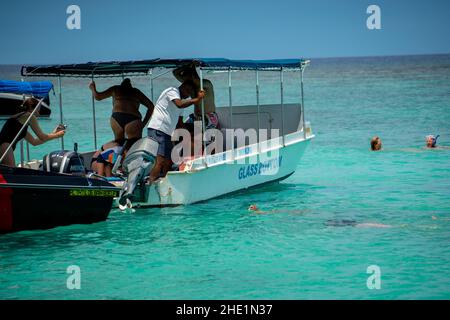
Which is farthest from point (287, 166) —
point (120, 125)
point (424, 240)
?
point (424, 240)

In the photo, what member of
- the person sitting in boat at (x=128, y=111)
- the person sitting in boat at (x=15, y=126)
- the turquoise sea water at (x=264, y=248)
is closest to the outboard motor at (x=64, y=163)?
the person sitting in boat at (x=15, y=126)

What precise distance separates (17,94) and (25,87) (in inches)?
30.7

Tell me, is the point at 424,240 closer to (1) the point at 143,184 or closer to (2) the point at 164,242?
(2) the point at 164,242

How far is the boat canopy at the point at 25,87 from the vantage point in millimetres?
12148

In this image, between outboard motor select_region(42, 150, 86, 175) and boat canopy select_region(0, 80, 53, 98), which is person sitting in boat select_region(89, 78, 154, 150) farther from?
outboard motor select_region(42, 150, 86, 175)

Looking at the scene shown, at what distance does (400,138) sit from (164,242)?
17.1m

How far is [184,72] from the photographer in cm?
1344

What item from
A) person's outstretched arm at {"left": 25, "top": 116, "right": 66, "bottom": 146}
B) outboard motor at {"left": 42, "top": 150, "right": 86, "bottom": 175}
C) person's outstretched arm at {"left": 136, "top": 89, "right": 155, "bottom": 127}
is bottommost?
outboard motor at {"left": 42, "top": 150, "right": 86, "bottom": 175}

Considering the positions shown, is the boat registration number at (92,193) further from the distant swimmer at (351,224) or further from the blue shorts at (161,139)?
the distant swimmer at (351,224)

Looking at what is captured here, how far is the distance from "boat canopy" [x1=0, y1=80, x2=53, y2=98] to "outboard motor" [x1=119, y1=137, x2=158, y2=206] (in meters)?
1.64

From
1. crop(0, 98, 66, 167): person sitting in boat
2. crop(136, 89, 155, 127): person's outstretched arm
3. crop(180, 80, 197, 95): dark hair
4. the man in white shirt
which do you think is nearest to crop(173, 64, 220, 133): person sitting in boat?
crop(180, 80, 197, 95): dark hair

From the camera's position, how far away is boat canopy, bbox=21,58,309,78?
507 inches

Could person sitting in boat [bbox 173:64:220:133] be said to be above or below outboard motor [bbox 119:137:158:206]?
above

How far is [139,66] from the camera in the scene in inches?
542
